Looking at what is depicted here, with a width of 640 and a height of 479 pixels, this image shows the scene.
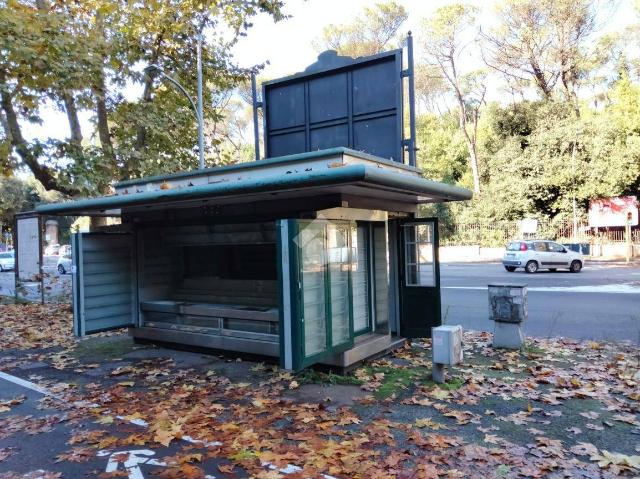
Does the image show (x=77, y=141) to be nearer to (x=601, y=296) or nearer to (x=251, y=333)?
(x=251, y=333)

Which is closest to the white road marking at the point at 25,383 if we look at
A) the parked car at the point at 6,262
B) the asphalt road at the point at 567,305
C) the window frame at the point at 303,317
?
the window frame at the point at 303,317

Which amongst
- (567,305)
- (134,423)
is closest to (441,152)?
(567,305)

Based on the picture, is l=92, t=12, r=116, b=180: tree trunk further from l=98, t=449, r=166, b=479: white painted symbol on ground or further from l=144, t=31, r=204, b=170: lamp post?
l=98, t=449, r=166, b=479: white painted symbol on ground

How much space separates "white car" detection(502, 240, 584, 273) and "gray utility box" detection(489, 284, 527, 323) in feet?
53.3

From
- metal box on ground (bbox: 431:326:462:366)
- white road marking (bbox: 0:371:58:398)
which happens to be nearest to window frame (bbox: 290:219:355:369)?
metal box on ground (bbox: 431:326:462:366)

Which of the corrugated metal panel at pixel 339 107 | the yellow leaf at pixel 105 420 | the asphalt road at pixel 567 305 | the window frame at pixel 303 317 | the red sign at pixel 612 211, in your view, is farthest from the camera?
the red sign at pixel 612 211

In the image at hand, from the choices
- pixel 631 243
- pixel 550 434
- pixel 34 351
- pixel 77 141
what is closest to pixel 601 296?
pixel 550 434

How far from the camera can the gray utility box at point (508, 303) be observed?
784 centimetres

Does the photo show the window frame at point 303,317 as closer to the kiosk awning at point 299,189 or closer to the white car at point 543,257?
the kiosk awning at point 299,189

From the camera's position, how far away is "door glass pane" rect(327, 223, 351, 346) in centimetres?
625

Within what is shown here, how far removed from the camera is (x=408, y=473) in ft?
12.8

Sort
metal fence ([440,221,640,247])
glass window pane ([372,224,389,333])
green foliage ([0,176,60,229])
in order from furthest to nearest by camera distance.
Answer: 1. green foliage ([0,176,60,229])
2. metal fence ([440,221,640,247])
3. glass window pane ([372,224,389,333])

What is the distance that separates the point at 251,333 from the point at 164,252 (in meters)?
2.91

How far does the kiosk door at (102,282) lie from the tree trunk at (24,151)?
4.83 meters
